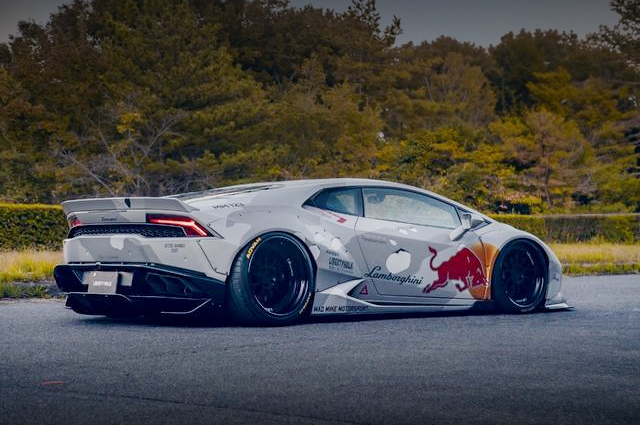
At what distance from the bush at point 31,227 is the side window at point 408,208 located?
568 inches

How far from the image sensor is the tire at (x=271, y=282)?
7.55 m

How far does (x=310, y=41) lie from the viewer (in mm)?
56094

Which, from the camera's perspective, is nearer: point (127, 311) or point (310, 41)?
point (127, 311)

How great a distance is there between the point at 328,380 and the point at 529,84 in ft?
199

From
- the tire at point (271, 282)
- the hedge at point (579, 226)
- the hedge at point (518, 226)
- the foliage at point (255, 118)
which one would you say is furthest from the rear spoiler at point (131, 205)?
the foliage at point (255, 118)

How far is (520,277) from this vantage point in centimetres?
927

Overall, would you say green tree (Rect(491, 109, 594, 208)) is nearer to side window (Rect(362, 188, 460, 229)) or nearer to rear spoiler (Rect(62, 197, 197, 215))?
side window (Rect(362, 188, 460, 229))

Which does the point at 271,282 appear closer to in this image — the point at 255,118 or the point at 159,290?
the point at 159,290

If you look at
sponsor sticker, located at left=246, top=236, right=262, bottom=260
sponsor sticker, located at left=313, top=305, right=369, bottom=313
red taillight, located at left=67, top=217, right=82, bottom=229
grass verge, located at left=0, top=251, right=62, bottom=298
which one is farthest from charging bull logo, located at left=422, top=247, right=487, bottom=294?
grass verge, located at left=0, top=251, right=62, bottom=298

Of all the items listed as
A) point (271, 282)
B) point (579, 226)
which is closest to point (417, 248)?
point (271, 282)

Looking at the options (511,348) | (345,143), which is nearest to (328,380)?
(511,348)

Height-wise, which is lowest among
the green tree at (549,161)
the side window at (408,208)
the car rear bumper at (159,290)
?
the car rear bumper at (159,290)

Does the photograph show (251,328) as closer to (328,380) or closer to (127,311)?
(127,311)

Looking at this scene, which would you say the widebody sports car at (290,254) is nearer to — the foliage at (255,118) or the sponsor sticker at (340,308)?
the sponsor sticker at (340,308)
